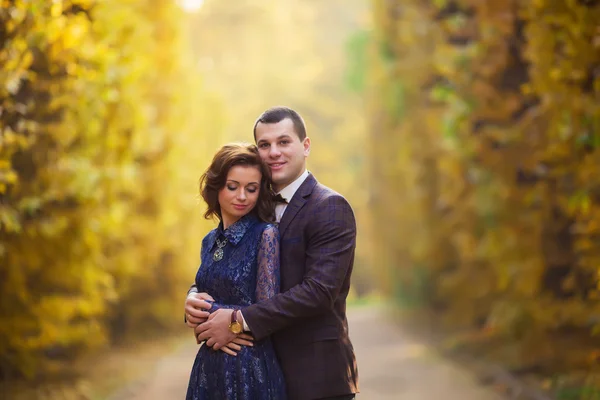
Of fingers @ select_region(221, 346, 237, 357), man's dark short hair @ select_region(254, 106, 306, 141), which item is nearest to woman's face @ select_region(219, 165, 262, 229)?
man's dark short hair @ select_region(254, 106, 306, 141)

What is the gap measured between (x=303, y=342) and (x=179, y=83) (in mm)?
14349

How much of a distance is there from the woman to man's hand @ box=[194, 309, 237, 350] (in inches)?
2.5

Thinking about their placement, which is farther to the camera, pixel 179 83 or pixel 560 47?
pixel 179 83

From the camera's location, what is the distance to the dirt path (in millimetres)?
10844

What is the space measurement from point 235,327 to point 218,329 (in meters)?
0.08

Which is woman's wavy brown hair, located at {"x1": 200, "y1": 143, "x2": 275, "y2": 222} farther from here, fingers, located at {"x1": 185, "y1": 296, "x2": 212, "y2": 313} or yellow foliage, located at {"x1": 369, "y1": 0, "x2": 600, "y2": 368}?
yellow foliage, located at {"x1": 369, "y1": 0, "x2": 600, "y2": 368}

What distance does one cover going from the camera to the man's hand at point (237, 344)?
411 cm

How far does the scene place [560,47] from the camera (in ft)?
31.3

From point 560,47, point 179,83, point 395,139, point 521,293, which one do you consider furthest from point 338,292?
point 395,139

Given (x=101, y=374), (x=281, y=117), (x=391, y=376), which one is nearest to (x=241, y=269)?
(x=281, y=117)

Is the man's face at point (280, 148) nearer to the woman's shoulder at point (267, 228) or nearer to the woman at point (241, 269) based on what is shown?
the woman at point (241, 269)

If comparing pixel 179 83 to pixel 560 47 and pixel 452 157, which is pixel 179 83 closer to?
pixel 452 157

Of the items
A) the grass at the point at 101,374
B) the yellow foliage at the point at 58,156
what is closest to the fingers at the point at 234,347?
the yellow foliage at the point at 58,156

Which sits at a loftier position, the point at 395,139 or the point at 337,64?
the point at 337,64
